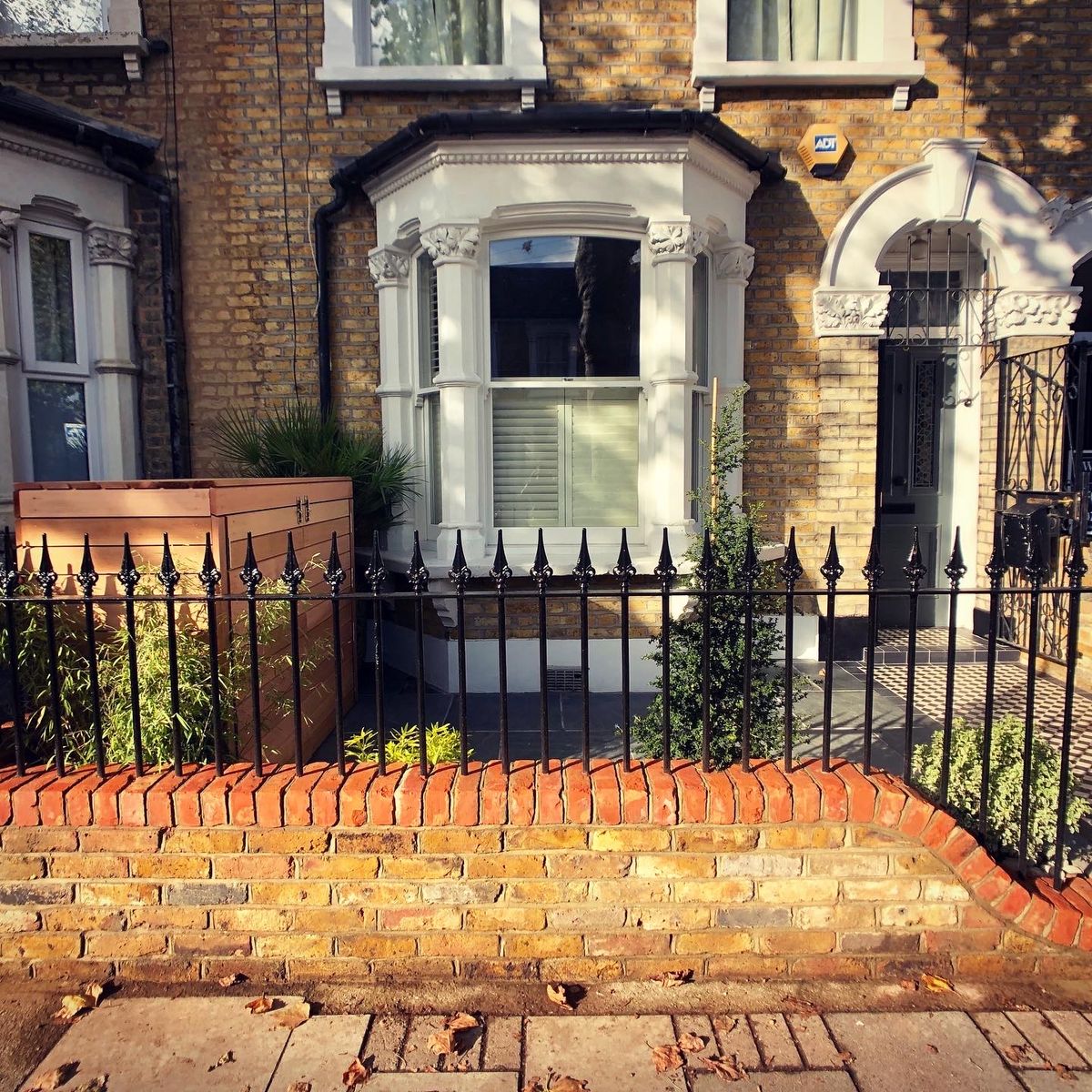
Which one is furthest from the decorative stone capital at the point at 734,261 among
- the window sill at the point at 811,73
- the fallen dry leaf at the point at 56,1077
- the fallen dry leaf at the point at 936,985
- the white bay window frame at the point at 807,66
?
the fallen dry leaf at the point at 56,1077

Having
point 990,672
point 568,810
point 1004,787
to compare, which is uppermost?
point 990,672

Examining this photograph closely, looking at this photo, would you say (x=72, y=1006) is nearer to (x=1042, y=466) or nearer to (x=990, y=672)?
(x=990, y=672)

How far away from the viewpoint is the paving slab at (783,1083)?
6.61 feet

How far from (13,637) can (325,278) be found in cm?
429

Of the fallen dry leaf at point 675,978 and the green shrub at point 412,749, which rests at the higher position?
the green shrub at point 412,749

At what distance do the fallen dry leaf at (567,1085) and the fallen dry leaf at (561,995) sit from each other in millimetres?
276

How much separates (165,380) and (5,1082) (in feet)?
17.2

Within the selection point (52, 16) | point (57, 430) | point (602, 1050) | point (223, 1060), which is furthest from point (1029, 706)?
point (52, 16)

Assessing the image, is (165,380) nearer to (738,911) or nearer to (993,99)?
(738,911)

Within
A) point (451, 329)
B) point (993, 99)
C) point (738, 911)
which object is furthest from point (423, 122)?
point (738, 911)

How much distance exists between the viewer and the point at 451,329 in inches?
213

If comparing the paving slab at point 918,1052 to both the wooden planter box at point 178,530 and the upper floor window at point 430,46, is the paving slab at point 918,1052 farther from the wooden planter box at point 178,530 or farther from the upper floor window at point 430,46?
the upper floor window at point 430,46

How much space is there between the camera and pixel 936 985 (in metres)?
2.41

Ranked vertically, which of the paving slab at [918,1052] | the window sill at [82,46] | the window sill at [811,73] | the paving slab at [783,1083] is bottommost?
the paving slab at [918,1052]
